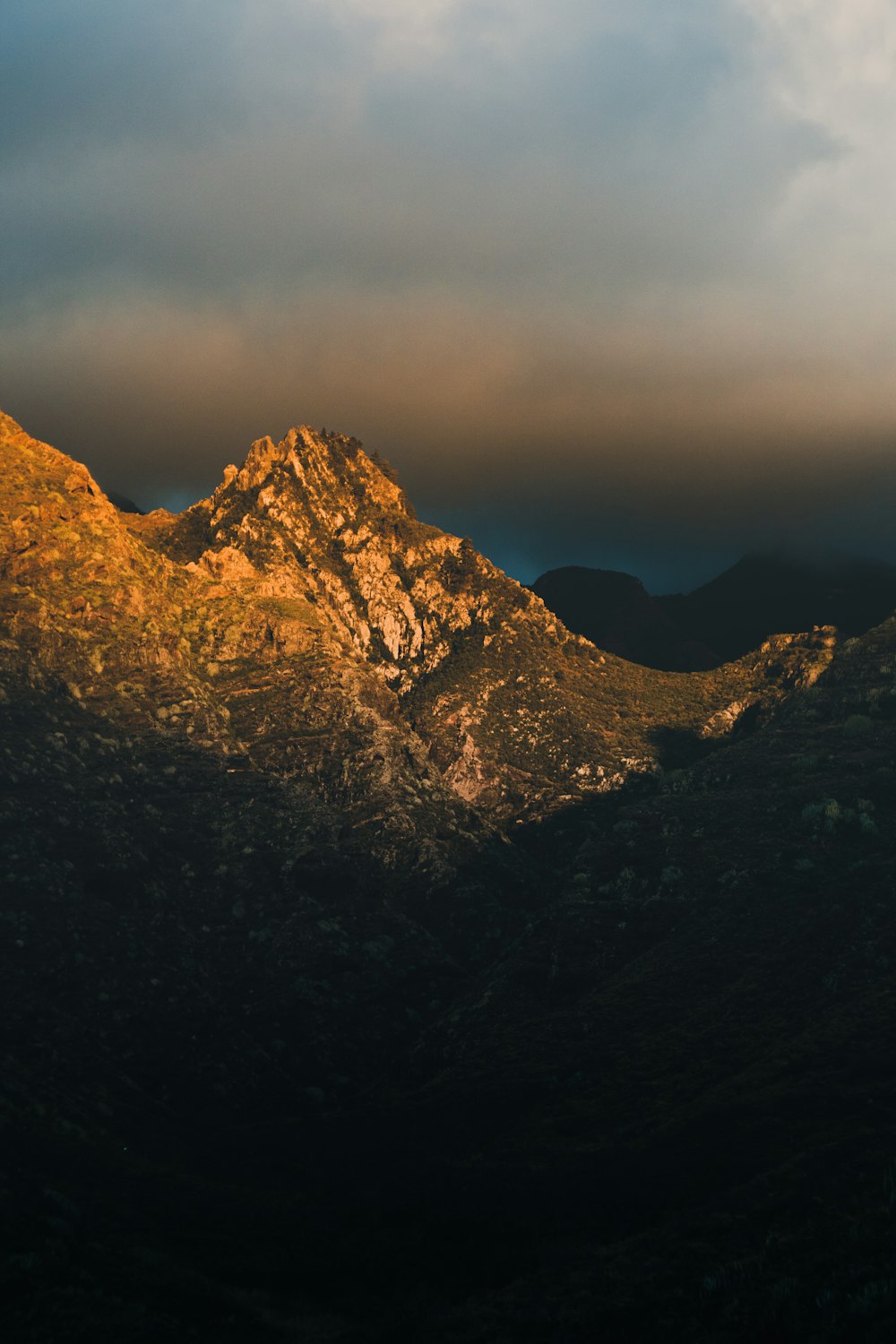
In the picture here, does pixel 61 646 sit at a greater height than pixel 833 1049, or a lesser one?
greater

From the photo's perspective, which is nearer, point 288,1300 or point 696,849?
point 288,1300

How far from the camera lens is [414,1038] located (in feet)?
443

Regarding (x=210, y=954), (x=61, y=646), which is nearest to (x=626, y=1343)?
(x=210, y=954)

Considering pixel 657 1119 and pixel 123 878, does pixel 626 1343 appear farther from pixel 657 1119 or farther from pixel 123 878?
pixel 123 878

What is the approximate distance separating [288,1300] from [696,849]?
106m

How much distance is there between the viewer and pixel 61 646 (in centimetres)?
19075

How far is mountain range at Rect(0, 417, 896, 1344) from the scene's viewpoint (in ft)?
193

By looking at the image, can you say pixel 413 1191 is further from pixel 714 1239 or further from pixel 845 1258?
pixel 845 1258

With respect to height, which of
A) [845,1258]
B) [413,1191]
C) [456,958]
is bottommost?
[413,1191]

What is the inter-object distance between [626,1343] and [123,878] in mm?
117658

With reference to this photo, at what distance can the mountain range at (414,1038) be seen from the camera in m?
58.9

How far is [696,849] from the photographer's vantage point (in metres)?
155

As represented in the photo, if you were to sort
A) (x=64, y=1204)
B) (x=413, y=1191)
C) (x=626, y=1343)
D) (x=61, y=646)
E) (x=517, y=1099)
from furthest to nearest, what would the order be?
(x=61, y=646) < (x=517, y=1099) < (x=413, y=1191) < (x=64, y=1204) < (x=626, y=1343)

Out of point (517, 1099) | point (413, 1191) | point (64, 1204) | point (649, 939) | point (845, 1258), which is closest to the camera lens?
point (845, 1258)
